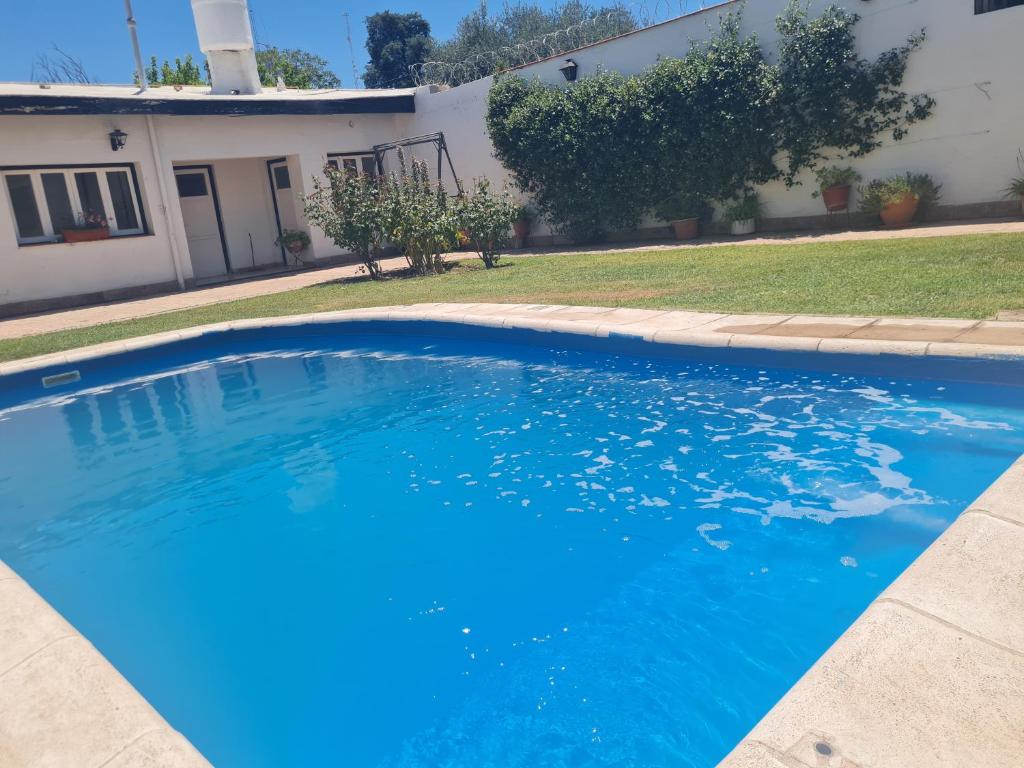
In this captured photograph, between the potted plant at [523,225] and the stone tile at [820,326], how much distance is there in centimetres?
1179

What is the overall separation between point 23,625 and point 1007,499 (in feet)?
12.6

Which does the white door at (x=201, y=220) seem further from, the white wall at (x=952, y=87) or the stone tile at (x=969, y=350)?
the stone tile at (x=969, y=350)

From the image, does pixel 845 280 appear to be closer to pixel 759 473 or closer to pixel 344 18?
pixel 759 473

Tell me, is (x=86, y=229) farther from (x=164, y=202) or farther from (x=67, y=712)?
(x=67, y=712)

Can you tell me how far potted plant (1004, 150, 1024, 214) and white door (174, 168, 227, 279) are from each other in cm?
1559

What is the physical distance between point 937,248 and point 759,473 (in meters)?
5.99

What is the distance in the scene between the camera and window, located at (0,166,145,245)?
13.7 m

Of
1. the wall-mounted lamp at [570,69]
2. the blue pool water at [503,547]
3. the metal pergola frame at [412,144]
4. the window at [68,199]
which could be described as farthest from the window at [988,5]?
the window at [68,199]

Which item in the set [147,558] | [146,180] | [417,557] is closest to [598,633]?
[417,557]

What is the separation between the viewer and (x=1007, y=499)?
2977 millimetres

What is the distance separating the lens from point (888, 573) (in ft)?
11.2

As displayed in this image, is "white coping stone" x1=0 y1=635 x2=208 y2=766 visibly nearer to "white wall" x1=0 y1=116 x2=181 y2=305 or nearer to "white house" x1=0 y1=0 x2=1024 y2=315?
"white house" x1=0 y1=0 x2=1024 y2=315

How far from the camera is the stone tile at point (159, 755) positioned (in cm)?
204

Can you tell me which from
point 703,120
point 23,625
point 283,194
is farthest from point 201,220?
point 23,625
